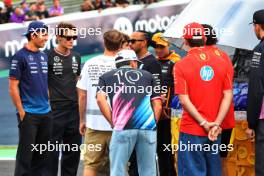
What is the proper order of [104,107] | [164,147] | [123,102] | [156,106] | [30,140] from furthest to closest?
[164,147]
[30,140]
[156,106]
[104,107]
[123,102]

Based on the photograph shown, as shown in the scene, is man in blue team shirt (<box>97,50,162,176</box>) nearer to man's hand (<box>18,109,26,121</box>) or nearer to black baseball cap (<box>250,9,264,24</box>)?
black baseball cap (<box>250,9,264,24</box>)

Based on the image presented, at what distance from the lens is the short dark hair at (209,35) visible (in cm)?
706

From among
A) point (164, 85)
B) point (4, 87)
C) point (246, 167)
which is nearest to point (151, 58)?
point (164, 85)

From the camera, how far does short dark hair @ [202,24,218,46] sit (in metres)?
7.06

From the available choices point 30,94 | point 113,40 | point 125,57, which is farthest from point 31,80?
point 125,57

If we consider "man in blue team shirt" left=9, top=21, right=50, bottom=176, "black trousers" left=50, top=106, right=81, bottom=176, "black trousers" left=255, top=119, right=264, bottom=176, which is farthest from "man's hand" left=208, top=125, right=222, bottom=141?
"black trousers" left=50, top=106, right=81, bottom=176

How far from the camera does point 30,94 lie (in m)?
8.11

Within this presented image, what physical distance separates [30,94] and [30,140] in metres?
0.50

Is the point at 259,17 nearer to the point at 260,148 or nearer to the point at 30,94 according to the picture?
the point at 260,148

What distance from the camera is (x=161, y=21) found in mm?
19453

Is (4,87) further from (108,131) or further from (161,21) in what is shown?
(108,131)

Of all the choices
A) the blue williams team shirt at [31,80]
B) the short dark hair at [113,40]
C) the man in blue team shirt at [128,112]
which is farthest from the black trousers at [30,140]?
the man in blue team shirt at [128,112]

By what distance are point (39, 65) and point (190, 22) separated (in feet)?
5.71

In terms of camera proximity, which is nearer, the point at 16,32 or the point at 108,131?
the point at 108,131
